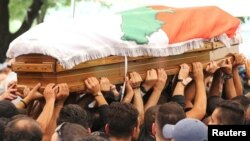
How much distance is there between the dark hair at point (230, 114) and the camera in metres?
3.68

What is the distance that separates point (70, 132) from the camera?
11.3 feet

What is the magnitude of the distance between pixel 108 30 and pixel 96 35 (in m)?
0.13

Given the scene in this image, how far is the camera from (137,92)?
4629 millimetres

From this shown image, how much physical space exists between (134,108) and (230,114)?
0.60m

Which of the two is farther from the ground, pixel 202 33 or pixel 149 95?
pixel 202 33

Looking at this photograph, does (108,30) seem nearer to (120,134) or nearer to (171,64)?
(171,64)

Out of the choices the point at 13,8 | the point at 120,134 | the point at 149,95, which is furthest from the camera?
the point at 13,8

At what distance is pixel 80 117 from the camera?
3855 millimetres

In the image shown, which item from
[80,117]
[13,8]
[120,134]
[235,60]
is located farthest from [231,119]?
[13,8]

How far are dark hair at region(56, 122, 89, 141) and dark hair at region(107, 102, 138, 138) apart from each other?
20 cm

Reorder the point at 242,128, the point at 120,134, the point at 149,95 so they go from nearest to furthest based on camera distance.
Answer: the point at 242,128 < the point at 120,134 < the point at 149,95

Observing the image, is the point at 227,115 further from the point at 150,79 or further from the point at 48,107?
the point at 48,107

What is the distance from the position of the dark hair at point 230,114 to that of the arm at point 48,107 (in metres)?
1.19

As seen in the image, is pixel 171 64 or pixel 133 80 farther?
pixel 171 64
